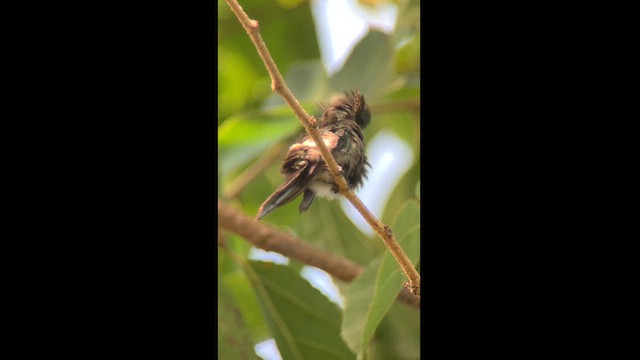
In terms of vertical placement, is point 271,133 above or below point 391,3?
below

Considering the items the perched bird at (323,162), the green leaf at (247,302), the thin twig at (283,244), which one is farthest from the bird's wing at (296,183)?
the green leaf at (247,302)

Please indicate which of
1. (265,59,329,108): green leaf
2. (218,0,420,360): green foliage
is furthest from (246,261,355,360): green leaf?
(265,59,329,108): green leaf

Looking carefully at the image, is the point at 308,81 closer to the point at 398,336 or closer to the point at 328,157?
the point at 328,157

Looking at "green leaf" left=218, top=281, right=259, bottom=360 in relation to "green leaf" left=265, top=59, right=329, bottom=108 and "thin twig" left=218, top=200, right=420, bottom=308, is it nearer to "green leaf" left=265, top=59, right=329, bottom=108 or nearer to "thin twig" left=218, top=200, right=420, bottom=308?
"thin twig" left=218, top=200, right=420, bottom=308

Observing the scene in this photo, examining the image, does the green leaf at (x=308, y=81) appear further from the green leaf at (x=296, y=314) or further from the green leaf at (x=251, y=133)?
the green leaf at (x=296, y=314)

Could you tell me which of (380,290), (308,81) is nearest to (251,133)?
(308,81)
